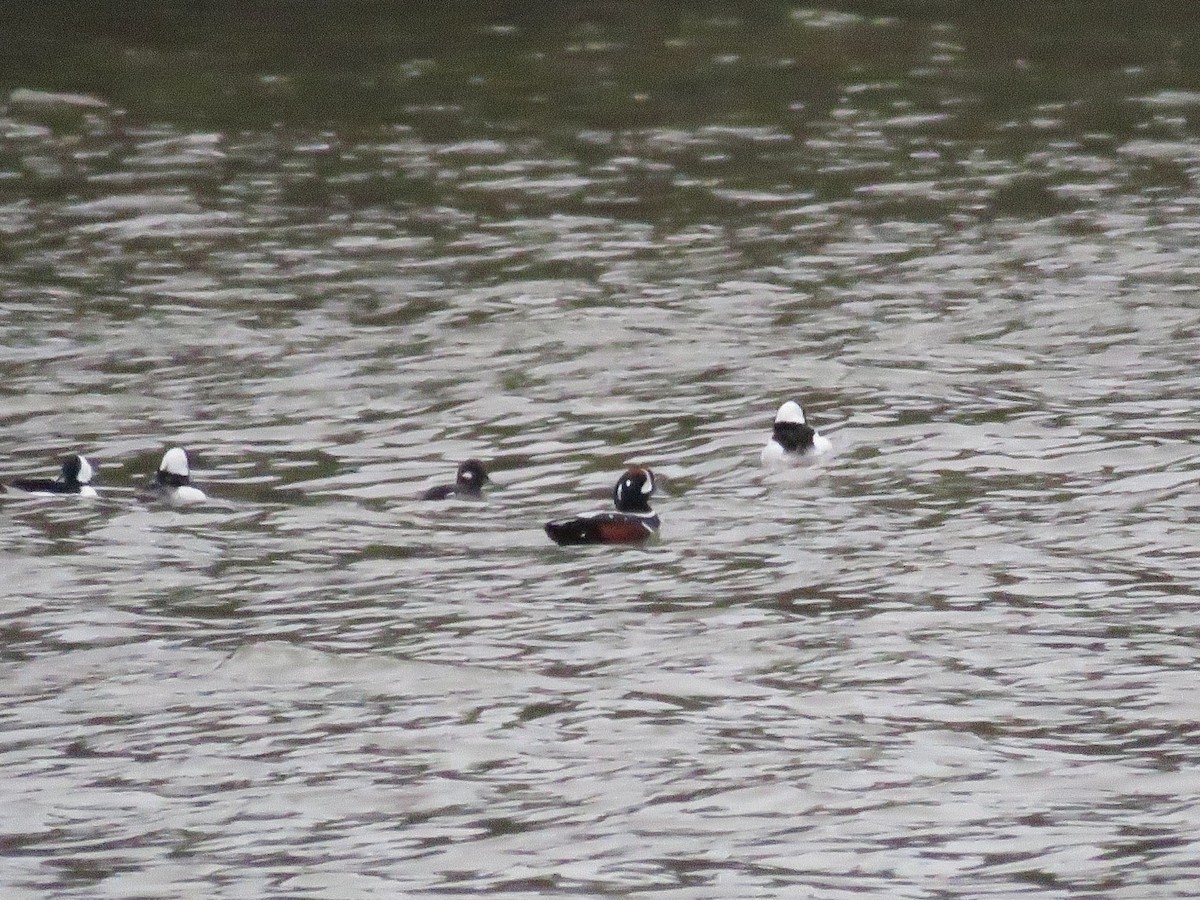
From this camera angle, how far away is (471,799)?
11273 mm

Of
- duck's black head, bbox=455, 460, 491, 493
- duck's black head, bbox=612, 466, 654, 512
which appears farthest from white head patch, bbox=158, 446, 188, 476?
duck's black head, bbox=612, 466, 654, 512


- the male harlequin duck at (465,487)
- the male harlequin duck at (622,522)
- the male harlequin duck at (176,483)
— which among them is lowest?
the male harlequin duck at (622,522)

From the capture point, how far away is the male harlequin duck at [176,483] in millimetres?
16203

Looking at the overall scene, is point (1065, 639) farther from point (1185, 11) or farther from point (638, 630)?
point (1185, 11)

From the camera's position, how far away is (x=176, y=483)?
642 inches

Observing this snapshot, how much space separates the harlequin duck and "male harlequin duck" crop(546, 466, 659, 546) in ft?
10.4

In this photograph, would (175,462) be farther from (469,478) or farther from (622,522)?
(622,522)

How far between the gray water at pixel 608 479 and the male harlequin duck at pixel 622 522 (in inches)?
6.0

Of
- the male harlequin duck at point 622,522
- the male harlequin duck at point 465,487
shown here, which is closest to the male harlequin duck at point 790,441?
the male harlequin duck at point 622,522

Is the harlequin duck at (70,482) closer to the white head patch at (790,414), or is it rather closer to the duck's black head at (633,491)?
the duck's black head at (633,491)

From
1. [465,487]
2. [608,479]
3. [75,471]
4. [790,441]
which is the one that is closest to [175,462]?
[75,471]

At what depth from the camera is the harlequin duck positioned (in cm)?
1630

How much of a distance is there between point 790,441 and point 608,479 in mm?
1257

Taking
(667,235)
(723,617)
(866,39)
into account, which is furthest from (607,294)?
(866,39)
